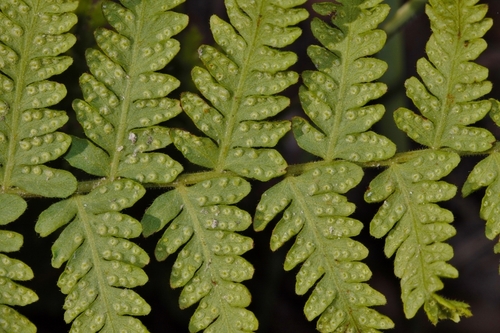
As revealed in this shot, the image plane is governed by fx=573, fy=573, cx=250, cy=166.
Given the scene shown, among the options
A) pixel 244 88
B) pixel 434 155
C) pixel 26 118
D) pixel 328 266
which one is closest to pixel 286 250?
pixel 328 266

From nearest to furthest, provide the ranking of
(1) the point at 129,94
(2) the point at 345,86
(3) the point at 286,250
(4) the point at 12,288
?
(4) the point at 12,288 → (1) the point at 129,94 → (2) the point at 345,86 → (3) the point at 286,250

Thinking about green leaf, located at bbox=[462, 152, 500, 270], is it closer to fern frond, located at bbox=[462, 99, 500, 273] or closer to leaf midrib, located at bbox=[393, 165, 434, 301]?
fern frond, located at bbox=[462, 99, 500, 273]

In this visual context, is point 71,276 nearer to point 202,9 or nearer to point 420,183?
point 420,183

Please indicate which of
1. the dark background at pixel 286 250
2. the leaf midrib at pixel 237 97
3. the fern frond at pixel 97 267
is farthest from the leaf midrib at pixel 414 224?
the fern frond at pixel 97 267

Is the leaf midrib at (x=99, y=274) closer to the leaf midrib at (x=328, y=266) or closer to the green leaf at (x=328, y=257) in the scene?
the green leaf at (x=328, y=257)

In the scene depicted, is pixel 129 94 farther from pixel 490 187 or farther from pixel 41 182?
pixel 490 187

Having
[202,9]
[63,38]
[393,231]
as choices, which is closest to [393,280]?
[393,231]

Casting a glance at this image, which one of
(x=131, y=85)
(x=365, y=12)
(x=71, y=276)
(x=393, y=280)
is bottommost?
(x=393, y=280)
